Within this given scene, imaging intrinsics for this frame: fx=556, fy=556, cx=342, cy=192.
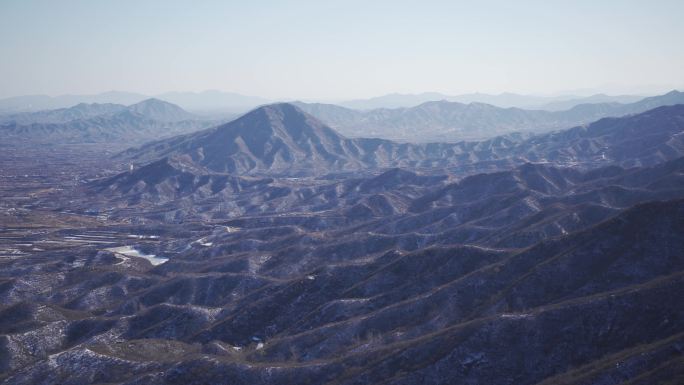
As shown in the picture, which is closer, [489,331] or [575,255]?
[489,331]

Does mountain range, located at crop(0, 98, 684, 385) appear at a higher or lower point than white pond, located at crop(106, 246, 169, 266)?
higher

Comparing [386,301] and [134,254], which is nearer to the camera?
[386,301]

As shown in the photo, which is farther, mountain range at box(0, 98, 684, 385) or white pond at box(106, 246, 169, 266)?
white pond at box(106, 246, 169, 266)

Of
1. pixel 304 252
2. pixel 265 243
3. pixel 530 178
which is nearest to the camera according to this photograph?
pixel 304 252

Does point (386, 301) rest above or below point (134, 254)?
above

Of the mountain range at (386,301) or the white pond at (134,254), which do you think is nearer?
the mountain range at (386,301)

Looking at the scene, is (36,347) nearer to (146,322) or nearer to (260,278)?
(146,322)

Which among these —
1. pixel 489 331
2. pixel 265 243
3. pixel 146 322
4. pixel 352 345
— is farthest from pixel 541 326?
pixel 265 243

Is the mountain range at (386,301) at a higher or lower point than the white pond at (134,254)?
higher
